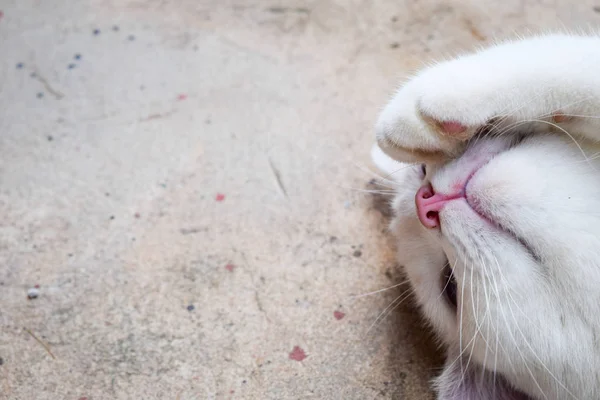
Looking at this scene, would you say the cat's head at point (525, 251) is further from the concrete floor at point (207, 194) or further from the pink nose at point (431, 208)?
the concrete floor at point (207, 194)

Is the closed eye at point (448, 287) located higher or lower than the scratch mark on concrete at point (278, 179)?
higher

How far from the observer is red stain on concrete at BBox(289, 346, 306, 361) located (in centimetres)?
138

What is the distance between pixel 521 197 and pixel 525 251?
10 centimetres

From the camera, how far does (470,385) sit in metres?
1.31

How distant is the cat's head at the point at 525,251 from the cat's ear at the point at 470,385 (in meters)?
0.07

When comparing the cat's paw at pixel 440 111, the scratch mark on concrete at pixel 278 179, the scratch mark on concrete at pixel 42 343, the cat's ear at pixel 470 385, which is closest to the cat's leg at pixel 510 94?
the cat's paw at pixel 440 111

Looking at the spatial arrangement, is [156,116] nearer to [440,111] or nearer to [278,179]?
[278,179]

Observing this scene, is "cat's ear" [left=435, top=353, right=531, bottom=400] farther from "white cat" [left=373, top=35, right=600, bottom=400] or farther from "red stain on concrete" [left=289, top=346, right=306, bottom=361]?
"red stain on concrete" [left=289, top=346, right=306, bottom=361]

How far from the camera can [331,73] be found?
211cm

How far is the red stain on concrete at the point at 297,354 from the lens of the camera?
1384 mm

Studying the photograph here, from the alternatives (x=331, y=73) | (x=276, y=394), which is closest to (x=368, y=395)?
(x=276, y=394)

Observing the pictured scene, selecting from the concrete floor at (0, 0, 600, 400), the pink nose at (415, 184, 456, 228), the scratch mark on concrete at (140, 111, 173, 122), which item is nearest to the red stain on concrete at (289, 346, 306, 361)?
the concrete floor at (0, 0, 600, 400)

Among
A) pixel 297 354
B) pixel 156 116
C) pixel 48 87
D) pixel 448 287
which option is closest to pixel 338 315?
pixel 297 354

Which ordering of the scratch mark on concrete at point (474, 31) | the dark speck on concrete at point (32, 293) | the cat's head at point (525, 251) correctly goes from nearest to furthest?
the cat's head at point (525, 251) < the dark speck on concrete at point (32, 293) < the scratch mark on concrete at point (474, 31)
